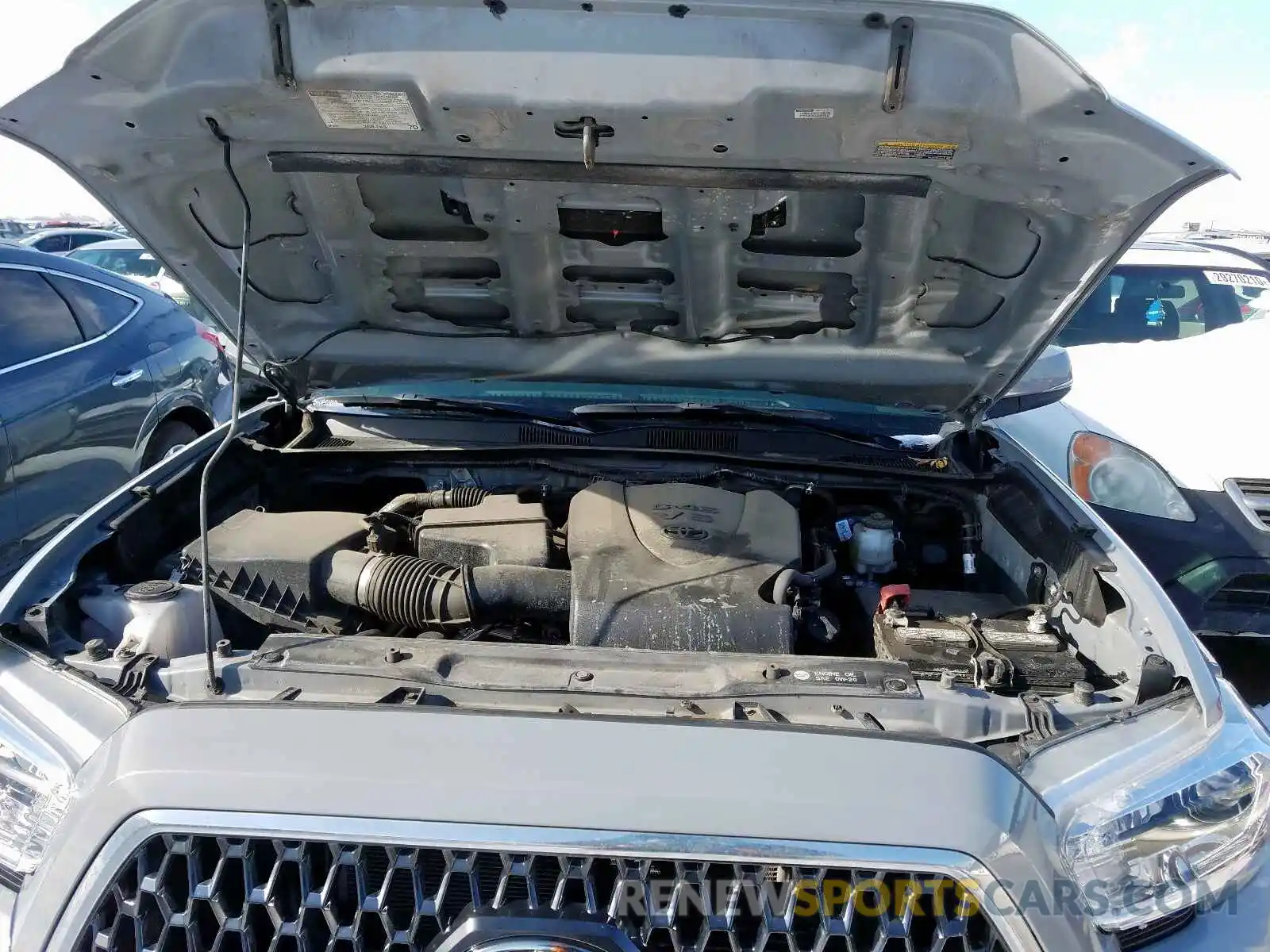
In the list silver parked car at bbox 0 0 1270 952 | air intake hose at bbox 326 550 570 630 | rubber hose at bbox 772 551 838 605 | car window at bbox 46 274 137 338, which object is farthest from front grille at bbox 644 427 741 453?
car window at bbox 46 274 137 338

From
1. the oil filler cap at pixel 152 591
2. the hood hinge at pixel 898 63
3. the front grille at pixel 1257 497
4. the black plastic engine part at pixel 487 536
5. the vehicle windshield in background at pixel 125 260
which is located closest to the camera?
the hood hinge at pixel 898 63

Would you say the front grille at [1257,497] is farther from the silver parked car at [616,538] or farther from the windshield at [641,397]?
the windshield at [641,397]

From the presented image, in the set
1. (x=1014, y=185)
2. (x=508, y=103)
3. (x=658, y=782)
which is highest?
(x=508, y=103)

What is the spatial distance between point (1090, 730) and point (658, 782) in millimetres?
803

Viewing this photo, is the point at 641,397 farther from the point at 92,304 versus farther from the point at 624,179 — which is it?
the point at 92,304

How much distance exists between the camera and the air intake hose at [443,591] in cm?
199

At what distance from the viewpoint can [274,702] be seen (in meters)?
1.39

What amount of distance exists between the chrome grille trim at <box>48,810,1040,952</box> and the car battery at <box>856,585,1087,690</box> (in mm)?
503

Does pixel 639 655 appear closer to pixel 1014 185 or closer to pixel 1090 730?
pixel 1090 730

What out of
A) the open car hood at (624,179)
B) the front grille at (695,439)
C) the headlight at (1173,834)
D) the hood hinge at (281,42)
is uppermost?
the hood hinge at (281,42)

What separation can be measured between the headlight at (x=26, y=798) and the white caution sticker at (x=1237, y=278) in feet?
20.5

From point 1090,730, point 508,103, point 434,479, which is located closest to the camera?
point 1090,730

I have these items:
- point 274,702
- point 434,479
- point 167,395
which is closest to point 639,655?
point 274,702
